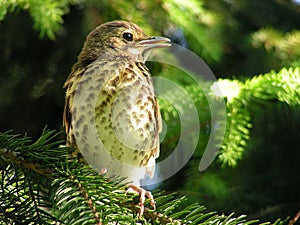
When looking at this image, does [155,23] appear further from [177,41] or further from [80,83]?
[80,83]

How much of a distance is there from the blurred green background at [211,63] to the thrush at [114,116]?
14.0 inches

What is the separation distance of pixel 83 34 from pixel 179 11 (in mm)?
535

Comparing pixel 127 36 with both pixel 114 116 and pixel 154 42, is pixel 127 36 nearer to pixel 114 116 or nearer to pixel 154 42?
pixel 154 42

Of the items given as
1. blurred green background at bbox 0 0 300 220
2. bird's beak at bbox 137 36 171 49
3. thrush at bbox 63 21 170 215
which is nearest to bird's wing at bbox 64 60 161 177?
thrush at bbox 63 21 170 215

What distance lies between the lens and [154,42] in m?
→ 2.13

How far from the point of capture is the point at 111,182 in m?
1.34

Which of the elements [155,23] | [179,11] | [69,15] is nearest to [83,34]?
[69,15]

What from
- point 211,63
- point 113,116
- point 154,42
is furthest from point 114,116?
point 211,63

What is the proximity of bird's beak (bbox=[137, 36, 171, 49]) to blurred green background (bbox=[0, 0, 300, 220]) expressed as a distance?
17 cm

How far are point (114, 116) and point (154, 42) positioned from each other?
436 mm

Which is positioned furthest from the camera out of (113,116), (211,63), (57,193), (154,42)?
(211,63)

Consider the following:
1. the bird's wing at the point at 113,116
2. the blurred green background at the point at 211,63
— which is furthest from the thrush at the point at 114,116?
the blurred green background at the point at 211,63

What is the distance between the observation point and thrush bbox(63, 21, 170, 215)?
1805 mm

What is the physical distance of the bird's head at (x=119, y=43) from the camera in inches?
85.0
